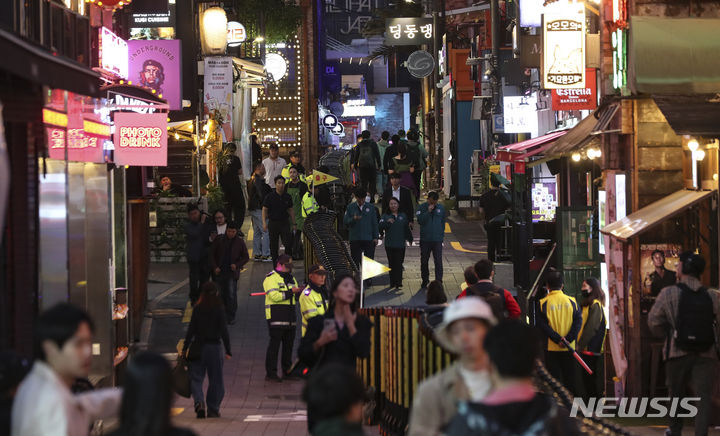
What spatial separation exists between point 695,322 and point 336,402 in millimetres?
7178

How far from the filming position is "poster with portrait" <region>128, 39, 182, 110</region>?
2244 cm

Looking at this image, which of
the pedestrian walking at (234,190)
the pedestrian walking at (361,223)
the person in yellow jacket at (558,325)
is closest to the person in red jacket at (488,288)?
the person in yellow jacket at (558,325)

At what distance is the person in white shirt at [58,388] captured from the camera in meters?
4.93

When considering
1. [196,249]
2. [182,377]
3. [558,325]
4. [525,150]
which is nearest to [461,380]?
[182,377]

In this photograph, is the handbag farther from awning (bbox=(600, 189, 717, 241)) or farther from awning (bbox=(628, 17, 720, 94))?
awning (bbox=(628, 17, 720, 94))

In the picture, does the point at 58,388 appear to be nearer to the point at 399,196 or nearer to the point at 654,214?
the point at 654,214

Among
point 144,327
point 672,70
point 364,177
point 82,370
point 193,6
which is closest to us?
point 82,370

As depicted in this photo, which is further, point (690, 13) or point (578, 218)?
point (578, 218)

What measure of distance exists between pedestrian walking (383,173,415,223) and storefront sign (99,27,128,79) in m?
6.76

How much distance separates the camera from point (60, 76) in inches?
323

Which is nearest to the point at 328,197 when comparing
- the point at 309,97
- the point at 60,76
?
the point at 60,76

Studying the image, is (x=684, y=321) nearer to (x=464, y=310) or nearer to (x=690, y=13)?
(x=690, y=13)

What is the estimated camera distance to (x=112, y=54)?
1694cm

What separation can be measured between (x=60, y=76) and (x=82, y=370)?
3500 mm
